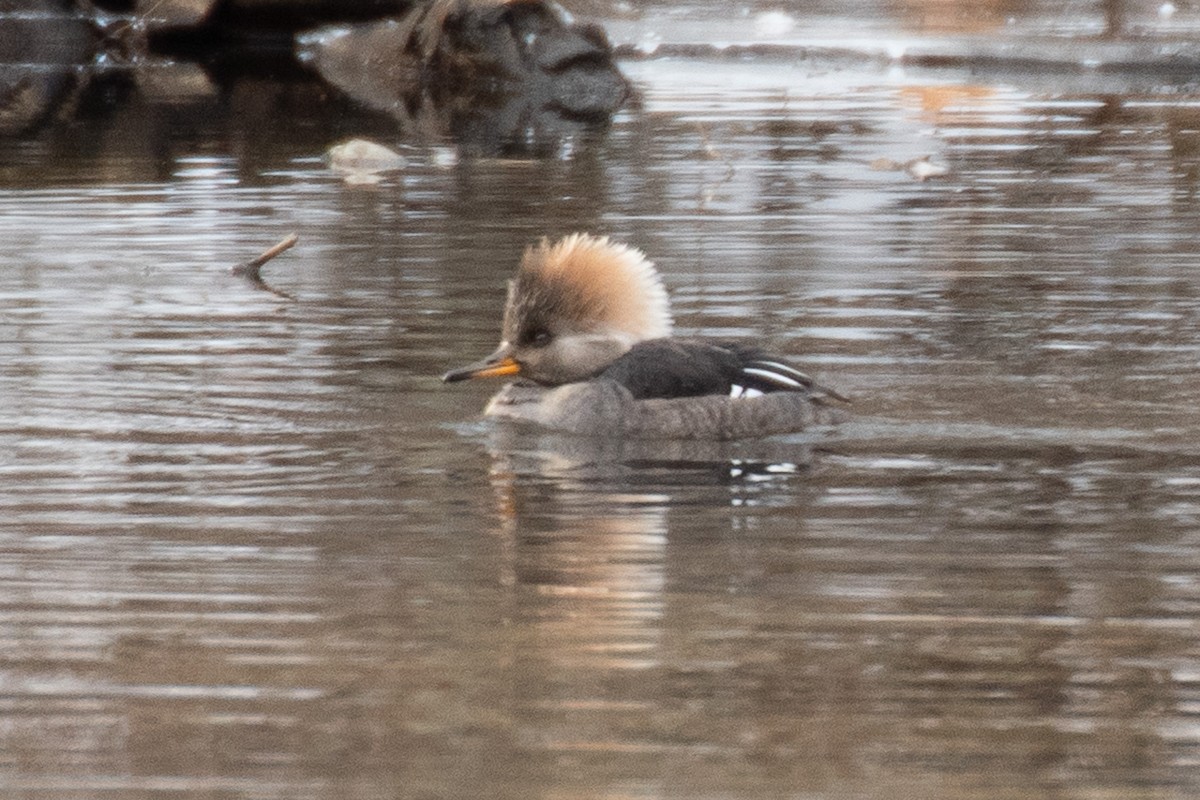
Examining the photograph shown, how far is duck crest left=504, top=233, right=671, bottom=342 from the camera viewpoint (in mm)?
8602

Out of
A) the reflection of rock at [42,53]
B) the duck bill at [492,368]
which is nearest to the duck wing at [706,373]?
the duck bill at [492,368]

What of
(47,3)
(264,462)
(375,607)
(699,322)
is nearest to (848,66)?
(47,3)

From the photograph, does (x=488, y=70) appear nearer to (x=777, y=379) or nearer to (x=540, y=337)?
(x=540, y=337)

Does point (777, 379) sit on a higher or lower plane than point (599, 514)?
higher

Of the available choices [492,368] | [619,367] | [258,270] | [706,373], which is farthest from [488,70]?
[706,373]

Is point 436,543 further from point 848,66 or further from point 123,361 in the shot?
point 848,66

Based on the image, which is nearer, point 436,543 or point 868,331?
point 436,543

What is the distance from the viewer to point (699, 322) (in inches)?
411

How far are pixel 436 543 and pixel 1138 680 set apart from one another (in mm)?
2258

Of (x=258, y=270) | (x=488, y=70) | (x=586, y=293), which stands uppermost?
(x=586, y=293)

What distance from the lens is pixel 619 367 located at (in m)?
8.49

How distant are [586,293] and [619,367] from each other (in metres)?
0.32

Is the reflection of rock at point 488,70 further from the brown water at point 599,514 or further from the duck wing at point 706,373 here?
the duck wing at point 706,373

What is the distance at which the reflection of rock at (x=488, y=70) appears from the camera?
21219mm
